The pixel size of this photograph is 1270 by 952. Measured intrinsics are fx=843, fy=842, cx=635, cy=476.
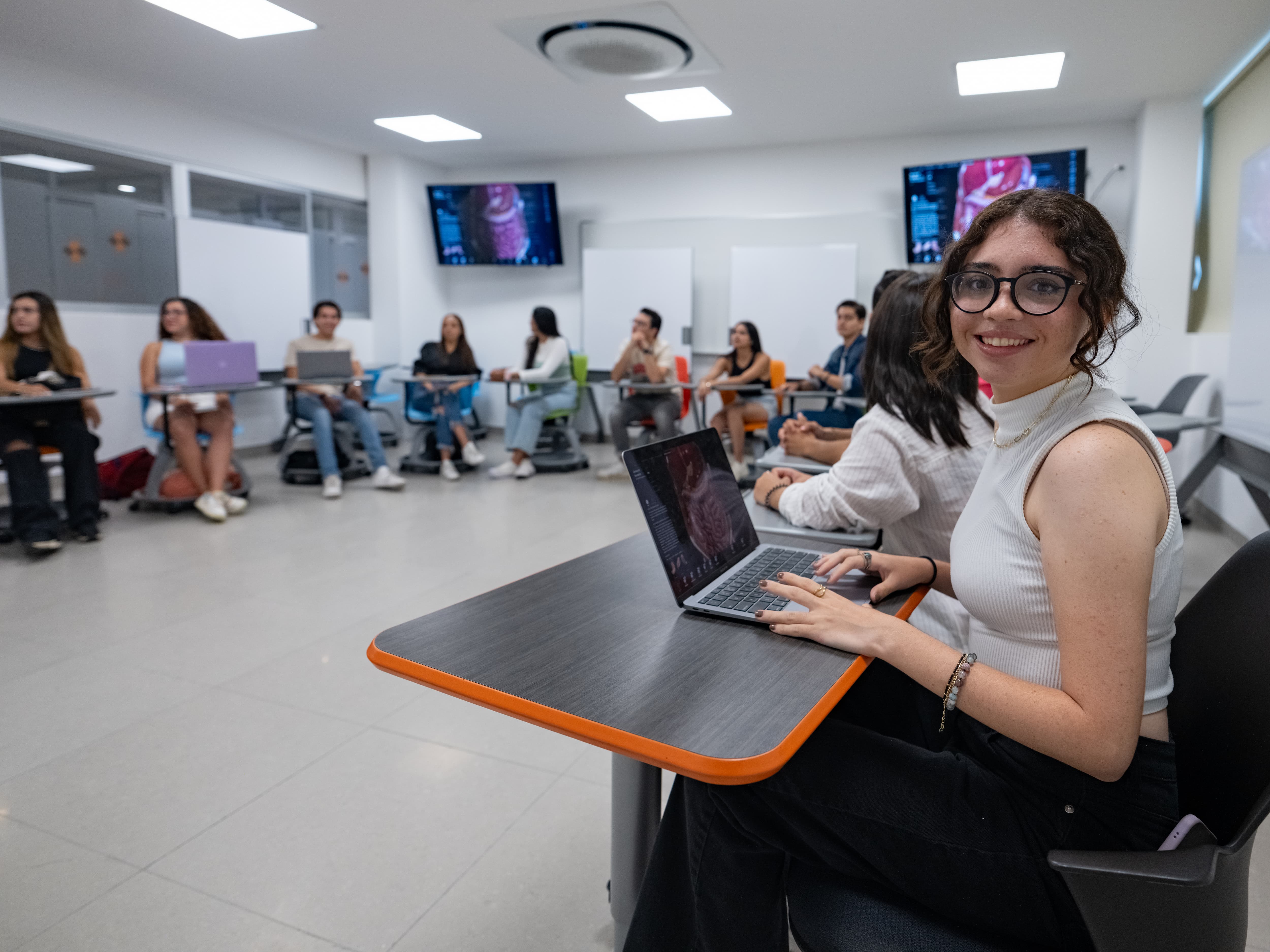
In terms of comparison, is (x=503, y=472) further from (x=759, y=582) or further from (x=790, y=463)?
(x=759, y=582)

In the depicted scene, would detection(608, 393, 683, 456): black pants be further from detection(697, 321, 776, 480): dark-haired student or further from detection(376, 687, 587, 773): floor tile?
detection(376, 687, 587, 773): floor tile

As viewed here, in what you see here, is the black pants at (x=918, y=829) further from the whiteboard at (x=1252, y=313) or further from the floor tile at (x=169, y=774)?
the whiteboard at (x=1252, y=313)

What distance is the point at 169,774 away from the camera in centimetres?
205

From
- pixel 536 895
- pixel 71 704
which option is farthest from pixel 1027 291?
pixel 71 704

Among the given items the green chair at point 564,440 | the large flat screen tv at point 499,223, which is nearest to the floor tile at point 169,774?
the green chair at point 564,440

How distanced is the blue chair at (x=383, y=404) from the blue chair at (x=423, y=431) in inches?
9.0

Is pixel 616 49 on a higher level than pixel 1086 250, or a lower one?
higher

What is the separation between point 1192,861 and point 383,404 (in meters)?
7.38

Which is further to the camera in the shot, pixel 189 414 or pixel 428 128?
pixel 428 128

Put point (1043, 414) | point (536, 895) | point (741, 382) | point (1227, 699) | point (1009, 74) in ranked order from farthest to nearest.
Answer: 1. point (741, 382)
2. point (1009, 74)
3. point (536, 895)
4. point (1043, 414)
5. point (1227, 699)

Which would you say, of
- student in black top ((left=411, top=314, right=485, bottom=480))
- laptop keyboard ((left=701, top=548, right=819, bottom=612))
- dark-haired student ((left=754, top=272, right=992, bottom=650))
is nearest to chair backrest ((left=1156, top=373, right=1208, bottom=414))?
dark-haired student ((left=754, top=272, right=992, bottom=650))

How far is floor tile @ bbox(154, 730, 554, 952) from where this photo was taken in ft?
5.21

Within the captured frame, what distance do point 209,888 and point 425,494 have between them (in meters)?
4.09

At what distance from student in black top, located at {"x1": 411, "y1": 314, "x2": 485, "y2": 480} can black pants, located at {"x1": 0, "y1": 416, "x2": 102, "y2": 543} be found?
228 cm
